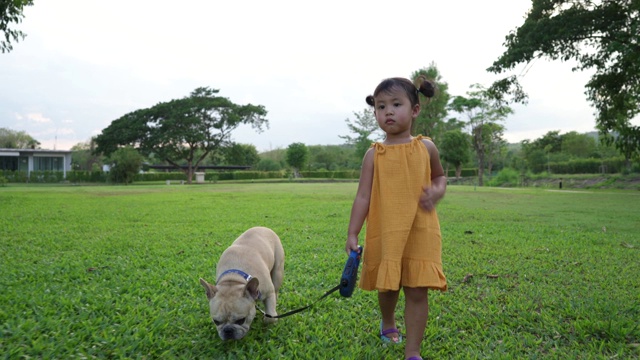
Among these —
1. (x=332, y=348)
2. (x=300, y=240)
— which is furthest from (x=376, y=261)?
(x=300, y=240)

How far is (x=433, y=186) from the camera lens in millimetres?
2551

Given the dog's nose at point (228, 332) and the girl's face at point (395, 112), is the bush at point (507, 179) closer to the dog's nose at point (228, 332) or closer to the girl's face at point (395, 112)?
the girl's face at point (395, 112)

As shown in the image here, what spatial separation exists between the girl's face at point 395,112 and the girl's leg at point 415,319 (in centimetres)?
101

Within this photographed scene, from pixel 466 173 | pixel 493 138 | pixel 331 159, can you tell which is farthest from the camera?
pixel 331 159

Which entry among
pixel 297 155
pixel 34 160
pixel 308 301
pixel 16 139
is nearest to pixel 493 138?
pixel 297 155

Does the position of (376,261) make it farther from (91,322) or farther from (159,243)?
(159,243)

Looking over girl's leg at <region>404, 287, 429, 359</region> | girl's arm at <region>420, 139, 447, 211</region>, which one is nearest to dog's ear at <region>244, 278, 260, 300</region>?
girl's leg at <region>404, 287, 429, 359</region>

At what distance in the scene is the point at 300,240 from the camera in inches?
259

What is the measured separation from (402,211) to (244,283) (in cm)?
121

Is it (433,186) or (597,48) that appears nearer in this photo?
(433,186)

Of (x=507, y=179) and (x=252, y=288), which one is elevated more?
(x=507, y=179)

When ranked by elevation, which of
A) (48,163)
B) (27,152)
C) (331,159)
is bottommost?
(48,163)

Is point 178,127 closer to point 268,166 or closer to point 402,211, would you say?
point 268,166

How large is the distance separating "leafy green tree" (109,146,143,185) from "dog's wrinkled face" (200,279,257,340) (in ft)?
135
